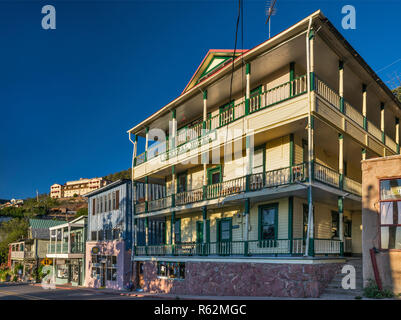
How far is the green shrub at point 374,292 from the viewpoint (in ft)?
42.0

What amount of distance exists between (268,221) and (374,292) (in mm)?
6540

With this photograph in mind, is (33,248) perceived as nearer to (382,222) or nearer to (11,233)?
(11,233)

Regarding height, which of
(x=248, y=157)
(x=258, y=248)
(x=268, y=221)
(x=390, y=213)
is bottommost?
(x=258, y=248)

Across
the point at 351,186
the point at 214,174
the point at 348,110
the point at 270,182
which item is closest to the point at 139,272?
the point at 214,174

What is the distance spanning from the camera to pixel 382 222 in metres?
13.8

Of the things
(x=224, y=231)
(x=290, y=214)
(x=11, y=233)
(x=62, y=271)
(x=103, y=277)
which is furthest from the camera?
(x=11, y=233)

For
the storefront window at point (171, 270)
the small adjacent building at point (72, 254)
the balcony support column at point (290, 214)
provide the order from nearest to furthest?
the balcony support column at point (290, 214), the storefront window at point (171, 270), the small adjacent building at point (72, 254)

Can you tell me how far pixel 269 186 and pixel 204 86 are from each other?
7262mm

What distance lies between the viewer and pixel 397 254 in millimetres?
13117

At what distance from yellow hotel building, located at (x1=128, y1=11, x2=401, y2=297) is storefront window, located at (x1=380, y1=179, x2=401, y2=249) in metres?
2.44

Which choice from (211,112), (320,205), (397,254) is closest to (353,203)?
(320,205)

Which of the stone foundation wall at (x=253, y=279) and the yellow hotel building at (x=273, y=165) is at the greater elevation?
the yellow hotel building at (x=273, y=165)

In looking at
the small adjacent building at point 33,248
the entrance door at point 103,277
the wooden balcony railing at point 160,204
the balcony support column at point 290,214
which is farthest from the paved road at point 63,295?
the small adjacent building at point 33,248

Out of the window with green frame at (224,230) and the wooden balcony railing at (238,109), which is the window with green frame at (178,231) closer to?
the window with green frame at (224,230)
